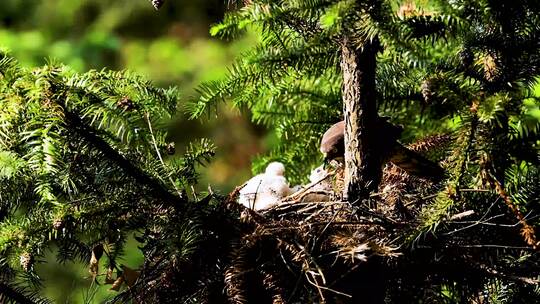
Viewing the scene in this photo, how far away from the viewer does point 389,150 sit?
0.88 m

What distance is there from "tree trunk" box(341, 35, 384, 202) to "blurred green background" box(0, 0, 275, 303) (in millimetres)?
1398

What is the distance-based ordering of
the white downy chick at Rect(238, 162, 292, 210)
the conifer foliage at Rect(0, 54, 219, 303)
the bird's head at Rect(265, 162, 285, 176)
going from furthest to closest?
the bird's head at Rect(265, 162, 285, 176) → the white downy chick at Rect(238, 162, 292, 210) → the conifer foliage at Rect(0, 54, 219, 303)

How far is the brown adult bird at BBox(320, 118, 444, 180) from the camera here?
0.86 meters

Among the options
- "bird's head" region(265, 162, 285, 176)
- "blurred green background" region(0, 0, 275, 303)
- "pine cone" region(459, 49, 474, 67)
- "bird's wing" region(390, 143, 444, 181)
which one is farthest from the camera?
"blurred green background" region(0, 0, 275, 303)

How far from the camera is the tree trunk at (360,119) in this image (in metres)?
0.82

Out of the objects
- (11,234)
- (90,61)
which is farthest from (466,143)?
(90,61)

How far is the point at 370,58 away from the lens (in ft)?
2.70

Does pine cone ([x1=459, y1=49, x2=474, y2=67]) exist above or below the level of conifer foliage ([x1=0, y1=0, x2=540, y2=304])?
above

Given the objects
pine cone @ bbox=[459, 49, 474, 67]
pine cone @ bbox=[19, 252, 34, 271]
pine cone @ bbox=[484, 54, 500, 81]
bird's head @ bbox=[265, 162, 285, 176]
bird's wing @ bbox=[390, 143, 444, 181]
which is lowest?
pine cone @ bbox=[19, 252, 34, 271]

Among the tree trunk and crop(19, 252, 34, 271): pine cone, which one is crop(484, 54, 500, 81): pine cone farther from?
crop(19, 252, 34, 271): pine cone

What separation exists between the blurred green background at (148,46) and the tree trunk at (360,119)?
1398 millimetres

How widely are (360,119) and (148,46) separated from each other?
186 cm

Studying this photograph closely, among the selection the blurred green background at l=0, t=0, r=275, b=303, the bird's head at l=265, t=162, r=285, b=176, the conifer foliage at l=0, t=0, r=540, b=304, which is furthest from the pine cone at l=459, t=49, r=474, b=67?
the blurred green background at l=0, t=0, r=275, b=303

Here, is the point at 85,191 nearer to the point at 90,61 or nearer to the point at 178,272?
the point at 178,272
